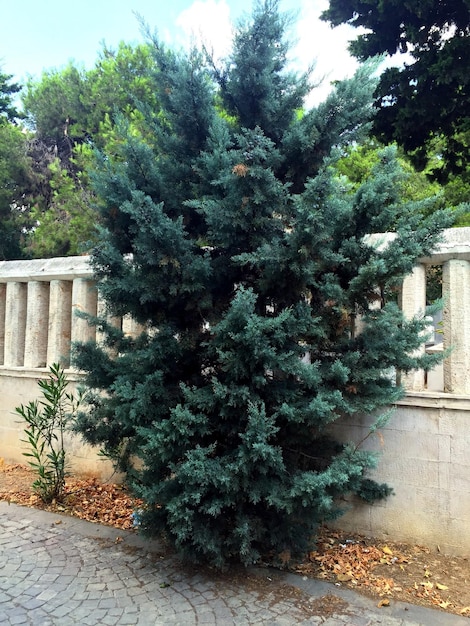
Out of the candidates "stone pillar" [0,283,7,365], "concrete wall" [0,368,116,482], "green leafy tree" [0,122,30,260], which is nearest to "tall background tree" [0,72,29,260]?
"green leafy tree" [0,122,30,260]

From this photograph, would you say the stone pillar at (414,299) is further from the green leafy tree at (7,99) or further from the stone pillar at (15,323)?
the green leafy tree at (7,99)

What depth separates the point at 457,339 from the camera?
3.73 metres

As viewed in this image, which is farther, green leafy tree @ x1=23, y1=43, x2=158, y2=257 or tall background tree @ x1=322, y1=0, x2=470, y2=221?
green leafy tree @ x1=23, y1=43, x2=158, y2=257

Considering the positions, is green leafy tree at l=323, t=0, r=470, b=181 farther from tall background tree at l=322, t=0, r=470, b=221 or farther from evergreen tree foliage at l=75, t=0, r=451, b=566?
evergreen tree foliage at l=75, t=0, r=451, b=566

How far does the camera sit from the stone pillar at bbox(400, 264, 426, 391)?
12.7 ft

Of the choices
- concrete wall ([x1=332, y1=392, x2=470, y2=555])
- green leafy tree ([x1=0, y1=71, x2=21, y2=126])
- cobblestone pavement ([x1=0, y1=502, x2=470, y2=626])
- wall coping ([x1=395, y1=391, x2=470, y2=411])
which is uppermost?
green leafy tree ([x1=0, y1=71, x2=21, y2=126])

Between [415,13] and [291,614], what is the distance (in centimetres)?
839

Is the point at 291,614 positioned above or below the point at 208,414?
below

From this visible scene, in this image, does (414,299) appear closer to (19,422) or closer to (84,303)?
(84,303)

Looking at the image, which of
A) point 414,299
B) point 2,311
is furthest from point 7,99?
point 414,299

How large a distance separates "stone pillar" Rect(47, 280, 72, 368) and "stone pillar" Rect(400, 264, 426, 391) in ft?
12.5

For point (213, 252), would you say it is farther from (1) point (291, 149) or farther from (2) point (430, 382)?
(2) point (430, 382)

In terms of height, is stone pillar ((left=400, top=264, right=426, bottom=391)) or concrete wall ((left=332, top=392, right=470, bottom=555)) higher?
stone pillar ((left=400, top=264, right=426, bottom=391))

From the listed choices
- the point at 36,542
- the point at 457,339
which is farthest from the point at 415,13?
the point at 36,542
